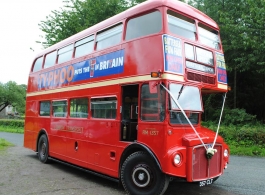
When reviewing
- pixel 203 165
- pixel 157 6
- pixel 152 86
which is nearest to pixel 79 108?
pixel 152 86

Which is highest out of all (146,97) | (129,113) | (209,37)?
(209,37)

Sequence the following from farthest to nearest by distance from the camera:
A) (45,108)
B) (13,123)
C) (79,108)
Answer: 1. (13,123)
2. (45,108)
3. (79,108)

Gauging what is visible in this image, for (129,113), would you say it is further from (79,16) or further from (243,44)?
(79,16)

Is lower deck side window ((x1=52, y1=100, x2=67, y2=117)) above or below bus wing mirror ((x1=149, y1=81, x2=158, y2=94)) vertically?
below

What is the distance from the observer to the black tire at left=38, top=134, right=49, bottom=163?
1014 cm

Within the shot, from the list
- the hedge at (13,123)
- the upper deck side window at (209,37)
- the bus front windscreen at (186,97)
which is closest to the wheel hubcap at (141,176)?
the bus front windscreen at (186,97)

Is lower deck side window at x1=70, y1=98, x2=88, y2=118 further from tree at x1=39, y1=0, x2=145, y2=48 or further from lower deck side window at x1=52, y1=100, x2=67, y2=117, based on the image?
tree at x1=39, y1=0, x2=145, y2=48

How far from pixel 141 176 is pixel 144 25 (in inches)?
130

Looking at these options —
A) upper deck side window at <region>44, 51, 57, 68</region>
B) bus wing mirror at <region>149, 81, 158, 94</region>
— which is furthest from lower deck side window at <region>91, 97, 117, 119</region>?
upper deck side window at <region>44, 51, 57, 68</region>

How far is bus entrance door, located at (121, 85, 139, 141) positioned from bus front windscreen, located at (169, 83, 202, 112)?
3.99ft

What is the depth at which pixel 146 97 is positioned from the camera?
598 cm

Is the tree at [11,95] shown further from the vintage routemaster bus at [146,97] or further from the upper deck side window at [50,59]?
the vintage routemaster bus at [146,97]

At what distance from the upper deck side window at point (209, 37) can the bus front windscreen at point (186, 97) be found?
1.40m

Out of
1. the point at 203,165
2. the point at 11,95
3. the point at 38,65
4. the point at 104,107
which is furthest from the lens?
the point at 11,95
